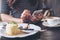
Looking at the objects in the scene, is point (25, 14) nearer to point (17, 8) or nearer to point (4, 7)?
point (17, 8)

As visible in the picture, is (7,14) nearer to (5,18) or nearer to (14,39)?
(5,18)

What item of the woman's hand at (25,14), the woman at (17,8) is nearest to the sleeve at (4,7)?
the woman at (17,8)

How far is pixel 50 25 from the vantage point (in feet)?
3.13

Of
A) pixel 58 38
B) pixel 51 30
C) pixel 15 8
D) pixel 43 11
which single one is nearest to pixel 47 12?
pixel 43 11

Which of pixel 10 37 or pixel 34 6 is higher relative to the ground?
pixel 34 6

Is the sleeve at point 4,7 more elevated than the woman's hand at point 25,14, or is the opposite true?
the sleeve at point 4,7

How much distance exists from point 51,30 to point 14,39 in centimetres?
26

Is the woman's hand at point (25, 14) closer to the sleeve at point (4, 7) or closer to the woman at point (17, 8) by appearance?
the woman at point (17, 8)

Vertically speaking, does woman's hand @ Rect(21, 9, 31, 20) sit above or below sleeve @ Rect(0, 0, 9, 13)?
below

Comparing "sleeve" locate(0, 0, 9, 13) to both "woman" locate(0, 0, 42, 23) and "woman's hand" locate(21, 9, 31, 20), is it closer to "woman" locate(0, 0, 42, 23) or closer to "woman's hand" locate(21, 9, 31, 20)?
"woman" locate(0, 0, 42, 23)

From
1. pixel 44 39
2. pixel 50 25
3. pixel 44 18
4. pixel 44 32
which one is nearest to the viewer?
pixel 44 39

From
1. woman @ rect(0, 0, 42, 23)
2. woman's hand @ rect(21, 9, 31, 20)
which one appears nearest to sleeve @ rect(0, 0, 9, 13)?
woman @ rect(0, 0, 42, 23)

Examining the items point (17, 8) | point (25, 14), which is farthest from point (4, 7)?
point (25, 14)

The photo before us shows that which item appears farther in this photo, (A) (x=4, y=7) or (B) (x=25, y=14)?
(A) (x=4, y=7)
